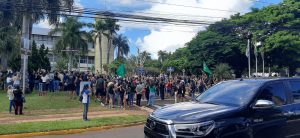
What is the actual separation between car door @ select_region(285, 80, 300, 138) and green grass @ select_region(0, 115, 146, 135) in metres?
8.80

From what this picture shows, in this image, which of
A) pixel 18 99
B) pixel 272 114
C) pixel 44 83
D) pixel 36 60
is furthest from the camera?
pixel 36 60

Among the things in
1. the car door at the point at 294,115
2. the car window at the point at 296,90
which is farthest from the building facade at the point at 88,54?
the car door at the point at 294,115

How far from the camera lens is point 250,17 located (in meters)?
52.2

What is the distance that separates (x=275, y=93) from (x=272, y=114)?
1.76 feet

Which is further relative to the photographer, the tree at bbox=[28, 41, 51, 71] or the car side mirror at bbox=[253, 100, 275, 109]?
the tree at bbox=[28, 41, 51, 71]

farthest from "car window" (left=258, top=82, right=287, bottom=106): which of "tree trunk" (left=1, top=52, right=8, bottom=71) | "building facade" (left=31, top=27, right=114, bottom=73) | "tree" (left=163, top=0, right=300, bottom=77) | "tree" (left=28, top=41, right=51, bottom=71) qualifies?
"building facade" (left=31, top=27, right=114, bottom=73)

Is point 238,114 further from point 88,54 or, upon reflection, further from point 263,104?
point 88,54

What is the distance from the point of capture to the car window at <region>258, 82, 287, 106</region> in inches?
259

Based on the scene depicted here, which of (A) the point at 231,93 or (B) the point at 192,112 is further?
(A) the point at 231,93

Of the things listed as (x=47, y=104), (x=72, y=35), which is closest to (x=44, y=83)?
(x=47, y=104)

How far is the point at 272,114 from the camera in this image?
6363mm

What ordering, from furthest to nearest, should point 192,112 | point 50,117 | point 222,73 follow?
point 222,73 → point 50,117 → point 192,112

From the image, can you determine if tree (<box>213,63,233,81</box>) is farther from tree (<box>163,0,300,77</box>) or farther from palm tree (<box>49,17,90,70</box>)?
palm tree (<box>49,17,90,70</box>)

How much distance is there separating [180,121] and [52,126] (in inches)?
363
